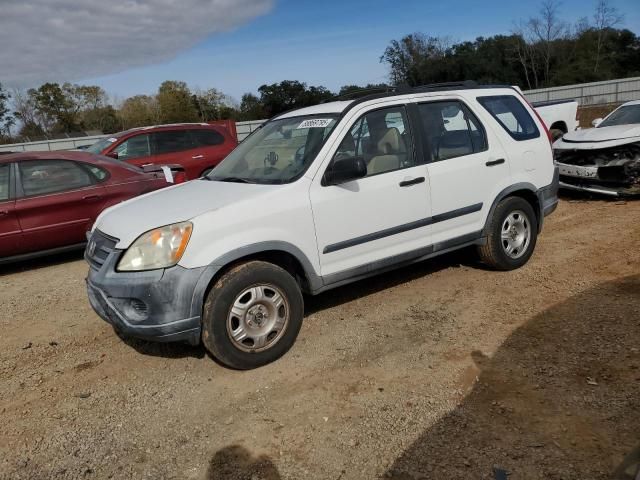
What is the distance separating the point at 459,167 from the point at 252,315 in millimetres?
2353

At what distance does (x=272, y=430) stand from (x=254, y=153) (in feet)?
8.37

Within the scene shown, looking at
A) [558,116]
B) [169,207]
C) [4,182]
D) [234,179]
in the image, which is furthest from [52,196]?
[558,116]

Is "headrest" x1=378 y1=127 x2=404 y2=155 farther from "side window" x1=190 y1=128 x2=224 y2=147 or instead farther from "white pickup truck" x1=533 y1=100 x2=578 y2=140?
"white pickup truck" x1=533 y1=100 x2=578 y2=140

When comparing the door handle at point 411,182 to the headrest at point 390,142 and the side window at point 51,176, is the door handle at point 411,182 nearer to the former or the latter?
the headrest at point 390,142

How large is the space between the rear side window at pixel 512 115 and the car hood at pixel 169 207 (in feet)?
8.41

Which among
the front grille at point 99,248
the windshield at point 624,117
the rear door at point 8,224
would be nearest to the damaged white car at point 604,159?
the windshield at point 624,117

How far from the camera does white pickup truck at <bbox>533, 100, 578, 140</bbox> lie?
42.5 ft

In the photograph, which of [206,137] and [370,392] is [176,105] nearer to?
[206,137]

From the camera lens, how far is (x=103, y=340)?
14.9 feet

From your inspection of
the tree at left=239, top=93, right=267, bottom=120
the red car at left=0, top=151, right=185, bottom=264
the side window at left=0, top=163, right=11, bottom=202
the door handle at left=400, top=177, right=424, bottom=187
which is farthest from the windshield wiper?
the tree at left=239, top=93, right=267, bottom=120

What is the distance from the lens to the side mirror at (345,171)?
3.93 meters

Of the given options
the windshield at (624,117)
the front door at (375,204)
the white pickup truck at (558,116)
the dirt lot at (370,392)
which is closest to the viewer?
the dirt lot at (370,392)

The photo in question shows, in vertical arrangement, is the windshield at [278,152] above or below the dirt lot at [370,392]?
above

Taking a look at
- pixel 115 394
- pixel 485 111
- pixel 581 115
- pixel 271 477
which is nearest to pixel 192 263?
pixel 115 394
